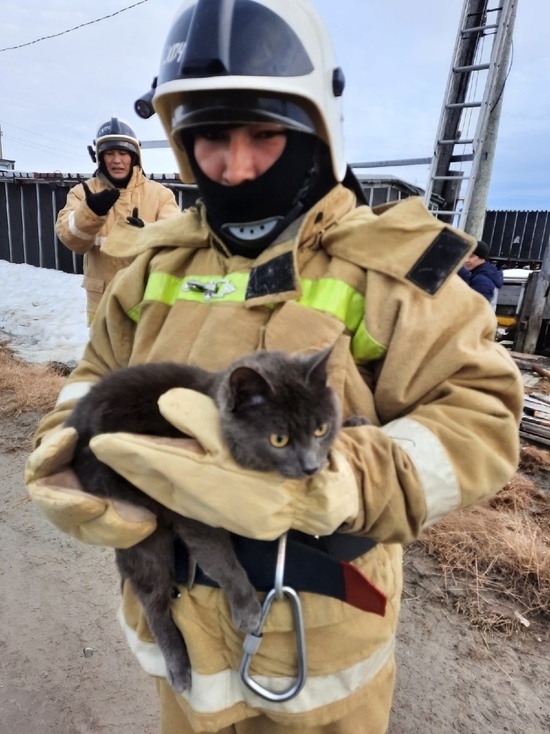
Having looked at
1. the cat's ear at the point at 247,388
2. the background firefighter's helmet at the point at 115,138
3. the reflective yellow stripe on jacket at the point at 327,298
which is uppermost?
the background firefighter's helmet at the point at 115,138

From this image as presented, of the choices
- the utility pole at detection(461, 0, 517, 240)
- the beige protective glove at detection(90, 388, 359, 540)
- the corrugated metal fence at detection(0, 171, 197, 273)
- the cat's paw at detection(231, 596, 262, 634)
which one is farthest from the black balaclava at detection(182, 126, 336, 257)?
the corrugated metal fence at detection(0, 171, 197, 273)

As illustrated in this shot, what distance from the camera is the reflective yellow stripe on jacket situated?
4.52 feet

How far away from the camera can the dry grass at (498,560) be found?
9.86 ft

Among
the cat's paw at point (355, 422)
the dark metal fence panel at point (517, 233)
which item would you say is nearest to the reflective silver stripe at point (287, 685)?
the cat's paw at point (355, 422)

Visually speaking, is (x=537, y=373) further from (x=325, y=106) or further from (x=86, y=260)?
(x=325, y=106)

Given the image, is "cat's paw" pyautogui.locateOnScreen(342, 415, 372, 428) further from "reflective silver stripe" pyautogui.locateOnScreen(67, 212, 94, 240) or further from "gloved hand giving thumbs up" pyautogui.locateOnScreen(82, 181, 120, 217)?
"reflective silver stripe" pyautogui.locateOnScreen(67, 212, 94, 240)

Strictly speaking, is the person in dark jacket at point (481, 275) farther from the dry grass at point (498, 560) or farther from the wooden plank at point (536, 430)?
the dry grass at point (498, 560)

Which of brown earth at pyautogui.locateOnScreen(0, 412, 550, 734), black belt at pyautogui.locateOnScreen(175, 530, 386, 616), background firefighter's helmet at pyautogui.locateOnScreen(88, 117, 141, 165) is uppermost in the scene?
background firefighter's helmet at pyautogui.locateOnScreen(88, 117, 141, 165)

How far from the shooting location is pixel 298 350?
145 cm

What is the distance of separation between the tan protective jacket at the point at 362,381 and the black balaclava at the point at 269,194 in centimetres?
7

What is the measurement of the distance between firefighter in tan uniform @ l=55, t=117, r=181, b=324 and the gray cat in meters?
3.65

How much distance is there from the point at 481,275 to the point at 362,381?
6226 mm

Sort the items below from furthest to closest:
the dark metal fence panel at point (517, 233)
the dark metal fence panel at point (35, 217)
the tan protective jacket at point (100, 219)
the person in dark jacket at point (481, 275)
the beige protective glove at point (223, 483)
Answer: the dark metal fence panel at point (517, 233)
the dark metal fence panel at point (35, 217)
the person in dark jacket at point (481, 275)
the tan protective jacket at point (100, 219)
the beige protective glove at point (223, 483)

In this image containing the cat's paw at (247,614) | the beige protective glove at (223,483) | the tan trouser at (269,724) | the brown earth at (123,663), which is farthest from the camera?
the brown earth at (123,663)
